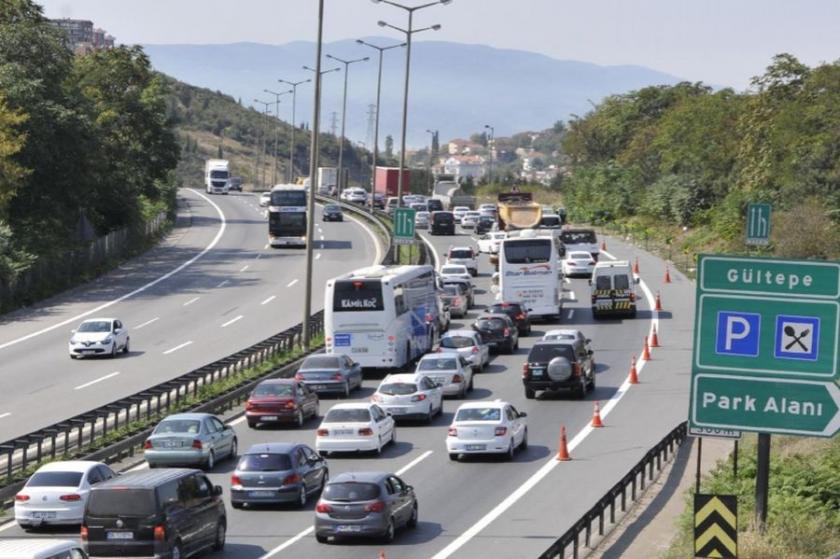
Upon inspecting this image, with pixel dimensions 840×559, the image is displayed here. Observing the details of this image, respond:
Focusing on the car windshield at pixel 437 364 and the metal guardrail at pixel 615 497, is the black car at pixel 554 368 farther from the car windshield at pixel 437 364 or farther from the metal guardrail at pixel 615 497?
the metal guardrail at pixel 615 497

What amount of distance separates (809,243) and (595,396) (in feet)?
99.2

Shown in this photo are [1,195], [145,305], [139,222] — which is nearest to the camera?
[145,305]

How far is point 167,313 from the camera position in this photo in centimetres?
6719

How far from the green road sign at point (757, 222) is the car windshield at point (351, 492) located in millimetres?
27307

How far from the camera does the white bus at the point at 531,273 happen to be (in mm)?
61812

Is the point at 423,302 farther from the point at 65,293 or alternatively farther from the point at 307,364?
the point at 65,293

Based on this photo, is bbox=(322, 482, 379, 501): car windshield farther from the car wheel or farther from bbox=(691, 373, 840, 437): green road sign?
bbox=(691, 373, 840, 437): green road sign

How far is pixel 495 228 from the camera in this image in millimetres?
99062

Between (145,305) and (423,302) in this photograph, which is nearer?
→ (423,302)

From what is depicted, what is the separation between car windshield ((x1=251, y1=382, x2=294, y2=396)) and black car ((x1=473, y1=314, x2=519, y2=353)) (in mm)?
14513

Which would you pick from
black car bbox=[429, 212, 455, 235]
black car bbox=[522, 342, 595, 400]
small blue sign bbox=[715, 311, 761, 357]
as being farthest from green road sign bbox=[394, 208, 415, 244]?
small blue sign bbox=[715, 311, 761, 357]

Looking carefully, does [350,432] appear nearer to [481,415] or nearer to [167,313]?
[481,415]

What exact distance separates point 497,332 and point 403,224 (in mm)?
11087

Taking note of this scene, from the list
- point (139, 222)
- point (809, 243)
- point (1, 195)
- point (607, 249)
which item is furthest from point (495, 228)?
point (1, 195)
